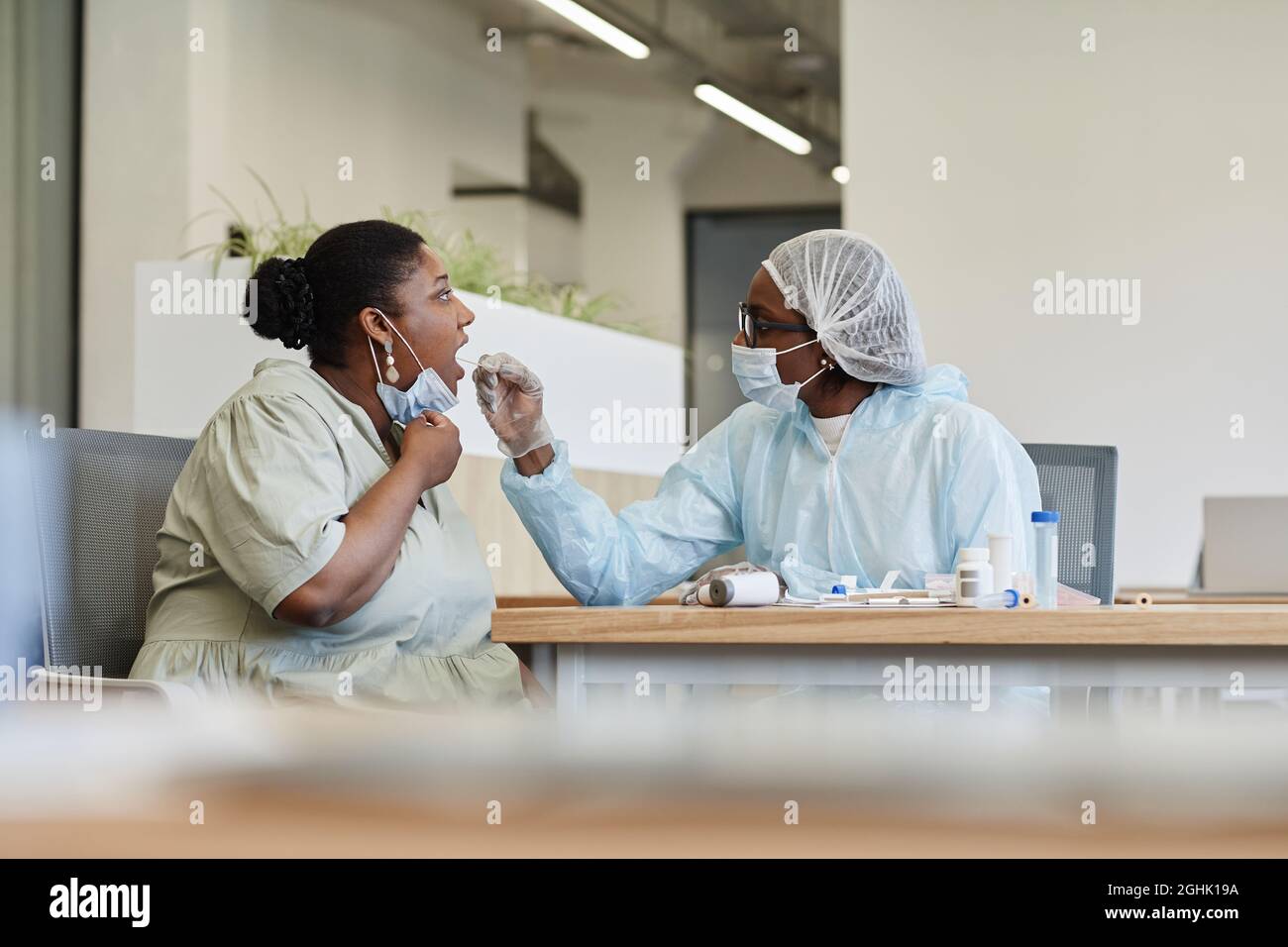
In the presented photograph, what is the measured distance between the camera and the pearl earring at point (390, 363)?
81.7 inches

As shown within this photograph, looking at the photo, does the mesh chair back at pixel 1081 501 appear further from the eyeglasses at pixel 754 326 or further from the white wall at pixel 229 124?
the white wall at pixel 229 124

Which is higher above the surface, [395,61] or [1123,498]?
[395,61]

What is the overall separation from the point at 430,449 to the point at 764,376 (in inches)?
19.4

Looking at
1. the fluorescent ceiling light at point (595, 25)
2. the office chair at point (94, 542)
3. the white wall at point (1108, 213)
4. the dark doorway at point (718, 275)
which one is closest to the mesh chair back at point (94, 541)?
the office chair at point (94, 542)

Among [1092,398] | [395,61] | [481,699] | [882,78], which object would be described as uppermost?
[395,61]

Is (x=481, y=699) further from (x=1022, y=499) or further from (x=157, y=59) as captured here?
(x=157, y=59)

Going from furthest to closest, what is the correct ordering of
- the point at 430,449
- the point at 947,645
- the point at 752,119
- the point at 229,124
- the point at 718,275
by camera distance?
the point at 718,275 → the point at 752,119 → the point at 229,124 → the point at 430,449 → the point at 947,645

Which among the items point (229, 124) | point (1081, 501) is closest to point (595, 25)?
point (229, 124)

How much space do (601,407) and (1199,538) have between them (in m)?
1.77

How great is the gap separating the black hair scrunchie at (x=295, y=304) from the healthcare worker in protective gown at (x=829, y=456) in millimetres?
271

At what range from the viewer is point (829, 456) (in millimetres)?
2127

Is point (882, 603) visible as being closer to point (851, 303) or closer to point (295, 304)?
point (851, 303)

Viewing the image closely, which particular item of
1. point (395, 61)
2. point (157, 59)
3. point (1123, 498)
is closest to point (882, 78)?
point (1123, 498)
